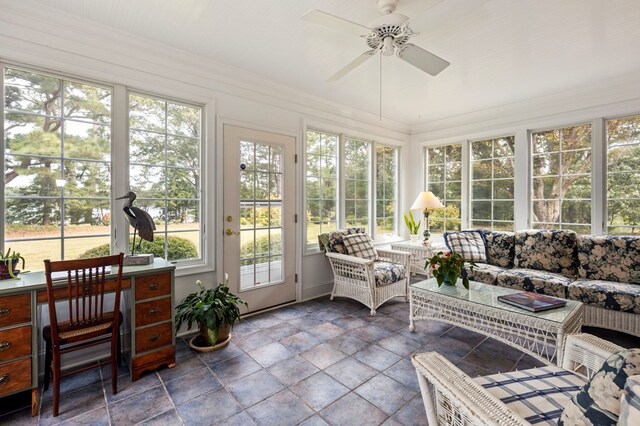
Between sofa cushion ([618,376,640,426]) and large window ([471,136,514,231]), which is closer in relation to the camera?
sofa cushion ([618,376,640,426])

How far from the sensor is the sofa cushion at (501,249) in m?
3.80

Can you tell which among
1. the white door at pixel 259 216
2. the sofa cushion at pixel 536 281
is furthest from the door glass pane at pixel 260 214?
the sofa cushion at pixel 536 281

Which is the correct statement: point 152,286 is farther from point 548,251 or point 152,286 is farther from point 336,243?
point 548,251

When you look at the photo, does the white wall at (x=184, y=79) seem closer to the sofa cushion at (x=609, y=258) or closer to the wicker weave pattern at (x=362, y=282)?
the wicker weave pattern at (x=362, y=282)

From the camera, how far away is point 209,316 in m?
2.53

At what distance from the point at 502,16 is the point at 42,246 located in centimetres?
388

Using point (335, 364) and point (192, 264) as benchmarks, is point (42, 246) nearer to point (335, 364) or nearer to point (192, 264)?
point (192, 264)

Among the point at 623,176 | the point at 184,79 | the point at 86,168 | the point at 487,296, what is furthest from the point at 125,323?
the point at 623,176

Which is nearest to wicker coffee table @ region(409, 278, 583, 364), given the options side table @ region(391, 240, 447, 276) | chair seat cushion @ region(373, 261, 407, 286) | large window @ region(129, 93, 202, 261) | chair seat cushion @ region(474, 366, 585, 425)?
chair seat cushion @ region(373, 261, 407, 286)

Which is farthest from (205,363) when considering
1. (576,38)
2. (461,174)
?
(461,174)

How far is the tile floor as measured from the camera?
1791 millimetres

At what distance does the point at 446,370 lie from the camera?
118cm

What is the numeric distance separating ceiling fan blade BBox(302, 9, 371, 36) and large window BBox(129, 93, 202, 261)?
173 centimetres

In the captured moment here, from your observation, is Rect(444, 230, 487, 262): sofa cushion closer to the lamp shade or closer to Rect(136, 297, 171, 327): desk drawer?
the lamp shade
